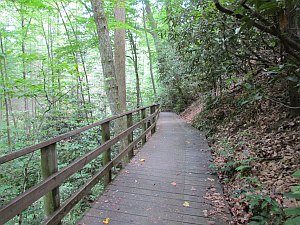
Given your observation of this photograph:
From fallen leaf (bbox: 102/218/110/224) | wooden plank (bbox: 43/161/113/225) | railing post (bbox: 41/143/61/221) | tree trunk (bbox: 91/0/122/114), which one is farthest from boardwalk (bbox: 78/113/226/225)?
tree trunk (bbox: 91/0/122/114)

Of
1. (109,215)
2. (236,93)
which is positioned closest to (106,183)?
(109,215)

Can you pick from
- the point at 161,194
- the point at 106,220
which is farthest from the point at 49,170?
the point at 161,194

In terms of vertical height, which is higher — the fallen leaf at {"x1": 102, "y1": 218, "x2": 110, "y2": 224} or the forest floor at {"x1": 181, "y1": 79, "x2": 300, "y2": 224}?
the forest floor at {"x1": 181, "y1": 79, "x2": 300, "y2": 224}

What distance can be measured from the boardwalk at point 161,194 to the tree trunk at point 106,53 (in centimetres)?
208

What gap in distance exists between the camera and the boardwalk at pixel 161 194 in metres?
Result: 2.81

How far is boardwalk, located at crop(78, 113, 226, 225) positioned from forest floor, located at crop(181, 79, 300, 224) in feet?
1.01

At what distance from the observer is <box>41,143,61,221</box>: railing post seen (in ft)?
7.30

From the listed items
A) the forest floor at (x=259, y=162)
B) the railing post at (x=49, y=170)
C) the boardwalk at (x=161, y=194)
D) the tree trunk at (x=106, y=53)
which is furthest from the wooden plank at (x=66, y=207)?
Answer: the tree trunk at (x=106, y=53)

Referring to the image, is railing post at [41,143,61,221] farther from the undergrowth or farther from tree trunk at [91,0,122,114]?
tree trunk at [91,0,122,114]

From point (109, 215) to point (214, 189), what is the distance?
69.1 inches

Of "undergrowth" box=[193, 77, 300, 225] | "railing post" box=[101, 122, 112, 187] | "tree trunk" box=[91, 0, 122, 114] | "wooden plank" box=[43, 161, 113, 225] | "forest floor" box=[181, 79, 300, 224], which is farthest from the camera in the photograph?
"tree trunk" box=[91, 0, 122, 114]

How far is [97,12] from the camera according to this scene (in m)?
6.35

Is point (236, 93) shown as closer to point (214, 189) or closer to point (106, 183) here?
point (214, 189)

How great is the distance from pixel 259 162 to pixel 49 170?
3359 millimetres
